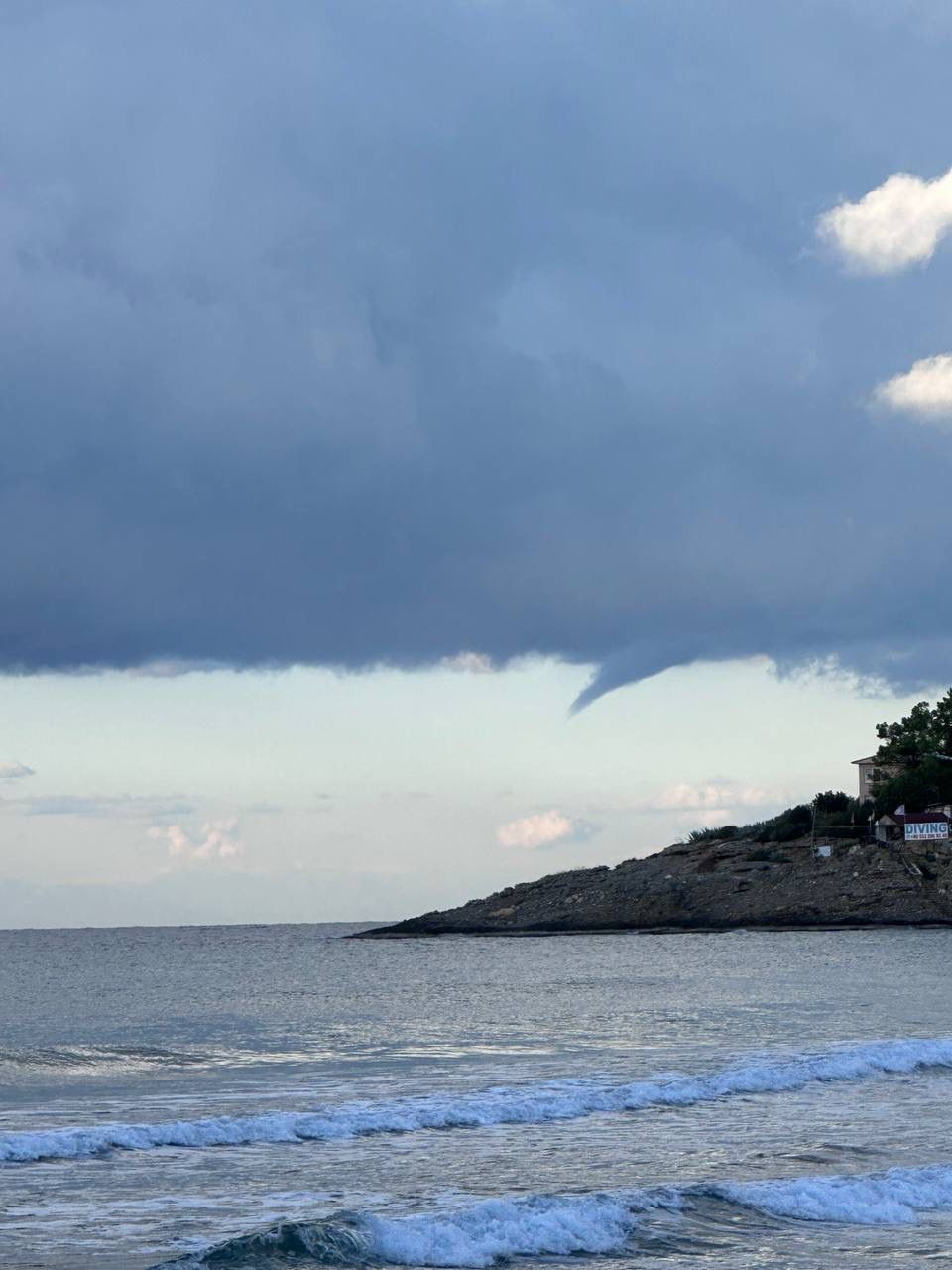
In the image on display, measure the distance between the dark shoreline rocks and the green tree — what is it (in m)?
10.9

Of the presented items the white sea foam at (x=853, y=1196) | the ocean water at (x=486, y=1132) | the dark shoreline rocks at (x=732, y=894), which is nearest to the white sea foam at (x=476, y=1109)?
the ocean water at (x=486, y=1132)

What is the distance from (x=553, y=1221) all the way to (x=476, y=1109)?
998 cm

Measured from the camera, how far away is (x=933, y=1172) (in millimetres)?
20141

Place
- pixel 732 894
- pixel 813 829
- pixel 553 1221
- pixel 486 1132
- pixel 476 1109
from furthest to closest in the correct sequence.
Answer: pixel 813 829 → pixel 732 894 → pixel 476 1109 → pixel 486 1132 → pixel 553 1221

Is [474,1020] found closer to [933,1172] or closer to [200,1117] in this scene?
[200,1117]

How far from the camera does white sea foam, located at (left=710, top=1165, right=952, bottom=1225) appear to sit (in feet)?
60.3

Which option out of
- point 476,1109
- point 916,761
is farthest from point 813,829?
point 476,1109

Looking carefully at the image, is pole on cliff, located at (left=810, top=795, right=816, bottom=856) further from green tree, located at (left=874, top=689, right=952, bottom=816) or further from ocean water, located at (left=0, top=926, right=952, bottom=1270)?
ocean water, located at (left=0, top=926, right=952, bottom=1270)

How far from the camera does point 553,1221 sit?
1744 cm

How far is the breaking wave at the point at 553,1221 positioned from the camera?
53.4 feet

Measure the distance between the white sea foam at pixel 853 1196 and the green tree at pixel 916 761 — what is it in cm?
13056

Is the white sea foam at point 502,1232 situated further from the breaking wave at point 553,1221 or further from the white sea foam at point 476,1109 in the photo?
the white sea foam at point 476,1109

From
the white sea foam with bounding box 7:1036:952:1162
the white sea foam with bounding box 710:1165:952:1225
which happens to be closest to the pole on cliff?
the white sea foam with bounding box 7:1036:952:1162

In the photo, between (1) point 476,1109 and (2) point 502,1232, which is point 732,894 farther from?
(2) point 502,1232
